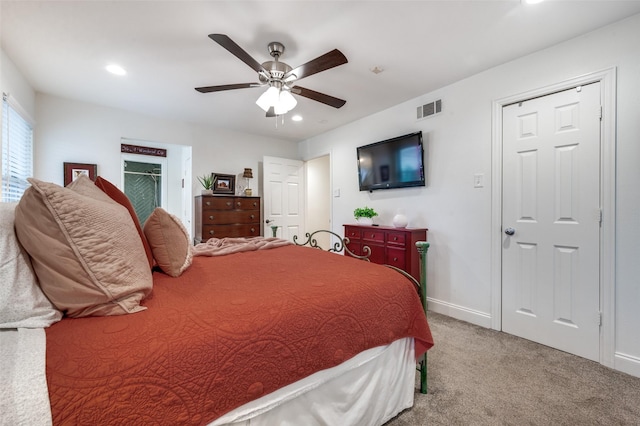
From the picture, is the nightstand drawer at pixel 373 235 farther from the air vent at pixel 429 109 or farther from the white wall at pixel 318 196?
the white wall at pixel 318 196

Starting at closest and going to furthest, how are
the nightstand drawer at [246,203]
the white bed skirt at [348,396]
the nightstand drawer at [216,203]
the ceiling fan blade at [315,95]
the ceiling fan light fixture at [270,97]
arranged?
1. the white bed skirt at [348,396]
2. the ceiling fan light fixture at [270,97]
3. the ceiling fan blade at [315,95]
4. the nightstand drawer at [216,203]
5. the nightstand drawer at [246,203]

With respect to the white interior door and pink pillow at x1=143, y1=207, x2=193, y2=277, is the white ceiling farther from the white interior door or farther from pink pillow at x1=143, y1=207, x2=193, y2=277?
the white interior door

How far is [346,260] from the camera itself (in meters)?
1.78

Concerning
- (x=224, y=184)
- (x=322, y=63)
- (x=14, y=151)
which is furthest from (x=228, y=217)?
(x=322, y=63)

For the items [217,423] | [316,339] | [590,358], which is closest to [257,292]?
→ [316,339]

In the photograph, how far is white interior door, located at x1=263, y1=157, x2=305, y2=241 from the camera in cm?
465

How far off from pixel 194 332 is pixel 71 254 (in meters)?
0.46

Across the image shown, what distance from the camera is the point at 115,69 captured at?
2.54 meters

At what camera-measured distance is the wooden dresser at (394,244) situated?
2939 mm

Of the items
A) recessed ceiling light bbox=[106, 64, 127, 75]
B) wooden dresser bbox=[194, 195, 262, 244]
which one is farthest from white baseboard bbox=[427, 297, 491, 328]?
recessed ceiling light bbox=[106, 64, 127, 75]

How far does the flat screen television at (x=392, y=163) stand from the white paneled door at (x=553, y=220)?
0.88 m

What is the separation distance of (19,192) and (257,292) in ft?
10.9

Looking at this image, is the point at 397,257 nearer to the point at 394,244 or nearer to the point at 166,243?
the point at 394,244

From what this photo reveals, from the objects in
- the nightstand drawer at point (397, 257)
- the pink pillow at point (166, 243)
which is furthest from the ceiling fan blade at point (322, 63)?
the nightstand drawer at point (397, 257)
